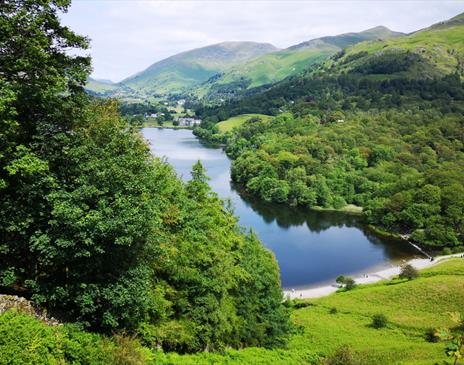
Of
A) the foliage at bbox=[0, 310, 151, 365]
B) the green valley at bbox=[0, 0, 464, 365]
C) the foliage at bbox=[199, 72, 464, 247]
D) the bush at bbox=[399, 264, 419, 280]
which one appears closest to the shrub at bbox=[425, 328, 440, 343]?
the green valley at bbox=[0, 0, 464, 365]

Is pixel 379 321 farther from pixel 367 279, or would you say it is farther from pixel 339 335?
pixel 367 279

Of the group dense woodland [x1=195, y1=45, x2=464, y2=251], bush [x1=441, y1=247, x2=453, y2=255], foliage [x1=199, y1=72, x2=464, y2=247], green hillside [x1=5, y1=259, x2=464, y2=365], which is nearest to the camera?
green hillside [x1=5, y1=259, x2=464, y2=365]

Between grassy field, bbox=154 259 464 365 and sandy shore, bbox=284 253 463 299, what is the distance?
3.81 m

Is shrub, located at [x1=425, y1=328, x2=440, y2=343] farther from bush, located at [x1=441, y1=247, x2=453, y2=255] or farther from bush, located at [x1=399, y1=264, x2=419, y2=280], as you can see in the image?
bush, located at [x1=441, y1=247, x2=453, y2=255]

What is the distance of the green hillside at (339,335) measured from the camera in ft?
48.4

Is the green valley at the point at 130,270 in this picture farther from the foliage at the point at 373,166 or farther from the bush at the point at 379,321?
the foliage at the point at 373,166

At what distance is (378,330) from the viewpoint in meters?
44.2

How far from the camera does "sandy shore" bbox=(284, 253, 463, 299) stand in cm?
6047

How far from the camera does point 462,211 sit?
88500 mm

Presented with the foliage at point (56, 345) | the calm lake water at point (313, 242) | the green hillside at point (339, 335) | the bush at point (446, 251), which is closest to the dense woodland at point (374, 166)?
the bush at point (446, 251)

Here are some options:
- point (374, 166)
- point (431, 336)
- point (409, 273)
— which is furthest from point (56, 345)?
point (374, 166)

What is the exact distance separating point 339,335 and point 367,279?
26957 millimetres

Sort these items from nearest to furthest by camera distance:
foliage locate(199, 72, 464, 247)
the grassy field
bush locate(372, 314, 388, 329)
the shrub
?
1. the grassy field
2. the shrub
3. bush locate(372, 314, 388, 329)
4. foliage locate(199, 72, 464, 247)

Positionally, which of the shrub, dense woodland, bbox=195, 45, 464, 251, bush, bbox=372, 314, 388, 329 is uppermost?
dense woodland, bbox=195, 45, 464, 251
